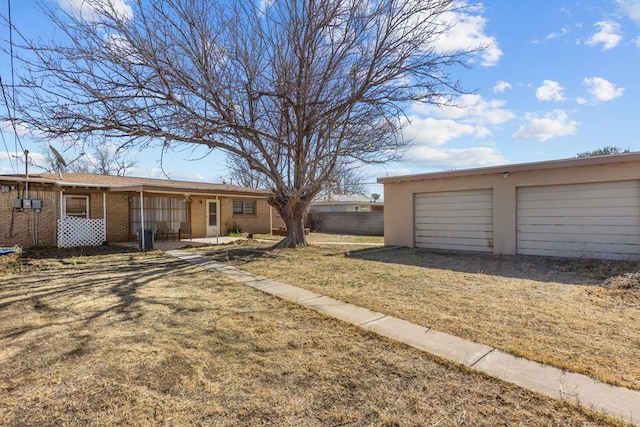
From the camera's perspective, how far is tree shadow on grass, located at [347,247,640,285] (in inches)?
289

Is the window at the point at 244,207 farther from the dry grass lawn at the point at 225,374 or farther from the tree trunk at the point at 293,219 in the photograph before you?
the dry grass lawn at the point at 225,374

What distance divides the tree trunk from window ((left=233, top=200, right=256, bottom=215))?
7874 mm

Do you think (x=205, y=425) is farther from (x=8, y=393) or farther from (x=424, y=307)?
(x=424, y=307)

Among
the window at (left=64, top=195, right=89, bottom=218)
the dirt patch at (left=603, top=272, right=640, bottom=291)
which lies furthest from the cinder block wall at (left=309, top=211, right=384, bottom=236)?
the dirt patch at (left=603, top=272, right=640, bottom=291)

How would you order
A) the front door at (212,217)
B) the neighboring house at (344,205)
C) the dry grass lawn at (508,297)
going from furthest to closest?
the neighboring house at (344,205), the front door at (212,217), the dry grass lawn at (508,297)

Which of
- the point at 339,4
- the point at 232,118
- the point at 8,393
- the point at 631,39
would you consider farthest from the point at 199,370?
the point at 631,39

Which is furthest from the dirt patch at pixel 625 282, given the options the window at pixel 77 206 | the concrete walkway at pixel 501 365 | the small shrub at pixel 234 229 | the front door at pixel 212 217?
the window at pixel 77 206

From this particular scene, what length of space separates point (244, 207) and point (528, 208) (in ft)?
48.7

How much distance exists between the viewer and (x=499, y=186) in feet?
34.6

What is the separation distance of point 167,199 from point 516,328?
15847 millimetres

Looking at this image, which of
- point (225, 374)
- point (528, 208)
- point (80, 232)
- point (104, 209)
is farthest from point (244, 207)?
point (225, 374)

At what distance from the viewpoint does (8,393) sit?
279 centimetres

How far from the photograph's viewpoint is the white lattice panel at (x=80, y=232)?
12.9 m

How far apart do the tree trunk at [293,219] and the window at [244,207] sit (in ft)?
25.8
